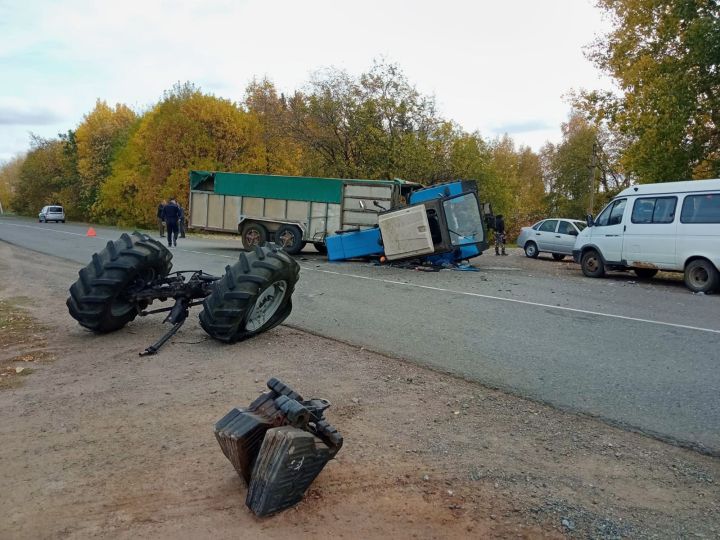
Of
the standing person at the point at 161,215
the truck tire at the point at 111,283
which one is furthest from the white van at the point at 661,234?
the standing person at the point at 161,215

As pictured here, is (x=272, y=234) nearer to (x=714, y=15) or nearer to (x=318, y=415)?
(x=714, y=15)

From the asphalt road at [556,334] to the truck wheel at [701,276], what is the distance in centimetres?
30

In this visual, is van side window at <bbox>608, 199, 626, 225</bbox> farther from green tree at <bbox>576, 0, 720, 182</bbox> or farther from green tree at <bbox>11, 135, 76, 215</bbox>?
green tree at <bbox>11, 135, 76, 215</bbox>

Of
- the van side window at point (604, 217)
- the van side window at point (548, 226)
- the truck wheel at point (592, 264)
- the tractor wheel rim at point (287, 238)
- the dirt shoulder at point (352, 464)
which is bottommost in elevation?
the dirt shoulder at point (352, 464)

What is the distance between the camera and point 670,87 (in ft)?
60.6

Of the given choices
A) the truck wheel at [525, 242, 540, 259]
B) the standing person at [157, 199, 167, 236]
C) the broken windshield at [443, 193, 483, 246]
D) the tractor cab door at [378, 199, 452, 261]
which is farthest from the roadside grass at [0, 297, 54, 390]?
the truck wheel at [525, 242, 540, 259]

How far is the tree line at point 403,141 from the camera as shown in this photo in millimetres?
19016

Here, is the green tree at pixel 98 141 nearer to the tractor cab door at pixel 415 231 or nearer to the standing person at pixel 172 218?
the standing person at pixel 172 218

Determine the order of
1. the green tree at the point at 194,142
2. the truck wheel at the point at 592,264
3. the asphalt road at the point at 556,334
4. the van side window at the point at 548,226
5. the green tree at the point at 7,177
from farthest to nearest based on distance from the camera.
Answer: the green tree at the point at 7,177 → the green tree at the point at 194,142 → the van side window at the point at 548,226 → the truck wheel at the point at 592,264 → the asphalt road at the point at 556,334

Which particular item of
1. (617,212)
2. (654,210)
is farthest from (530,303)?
(617,212)

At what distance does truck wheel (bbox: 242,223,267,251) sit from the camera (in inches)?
826

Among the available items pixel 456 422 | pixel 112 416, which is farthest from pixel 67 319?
pixel 456 422

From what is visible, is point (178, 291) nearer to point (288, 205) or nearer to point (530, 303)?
point (530, 303)

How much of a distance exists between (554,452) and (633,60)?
69.2 ft
